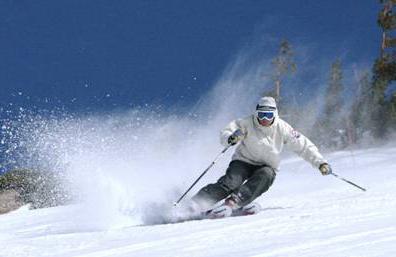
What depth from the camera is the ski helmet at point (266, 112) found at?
7820 millimetres

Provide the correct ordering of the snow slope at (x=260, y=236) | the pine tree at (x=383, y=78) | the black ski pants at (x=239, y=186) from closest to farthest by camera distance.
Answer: the snow slope at (x=260, y=236)
the black ski pants at (x=239, y=186)
the pine tree at (x=383, y=78)

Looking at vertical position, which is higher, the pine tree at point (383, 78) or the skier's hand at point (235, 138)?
the skier's hand at point (235, 138)

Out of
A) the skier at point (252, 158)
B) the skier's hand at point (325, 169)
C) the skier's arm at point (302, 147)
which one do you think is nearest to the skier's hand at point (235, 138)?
the skier at point (252, 158)

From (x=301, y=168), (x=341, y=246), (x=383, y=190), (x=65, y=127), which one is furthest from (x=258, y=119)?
(x=301, y=168)

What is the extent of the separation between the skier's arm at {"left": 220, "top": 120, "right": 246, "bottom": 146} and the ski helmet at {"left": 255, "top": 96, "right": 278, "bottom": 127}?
233 millimetres

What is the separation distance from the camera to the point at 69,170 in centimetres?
1203

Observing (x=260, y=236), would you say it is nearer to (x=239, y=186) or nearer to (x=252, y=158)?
(x=239, y=186)

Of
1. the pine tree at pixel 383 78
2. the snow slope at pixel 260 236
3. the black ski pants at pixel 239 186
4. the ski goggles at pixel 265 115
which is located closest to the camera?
the snow slope at pixel 260 236

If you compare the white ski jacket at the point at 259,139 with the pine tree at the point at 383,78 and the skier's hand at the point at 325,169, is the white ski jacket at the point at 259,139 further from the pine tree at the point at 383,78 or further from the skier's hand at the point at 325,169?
the pine tree at the point at 383,78

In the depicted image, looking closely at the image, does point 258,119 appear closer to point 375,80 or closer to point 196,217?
point 196,217

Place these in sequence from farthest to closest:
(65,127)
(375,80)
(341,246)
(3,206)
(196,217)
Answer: (375,80) < (3,206) < (65,127) < (196,217) < (341,246)

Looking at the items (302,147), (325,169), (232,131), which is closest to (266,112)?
(232,131)

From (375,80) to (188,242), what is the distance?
29.2 metres

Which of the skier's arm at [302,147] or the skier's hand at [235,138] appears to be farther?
the skier's arm at [302,147]
